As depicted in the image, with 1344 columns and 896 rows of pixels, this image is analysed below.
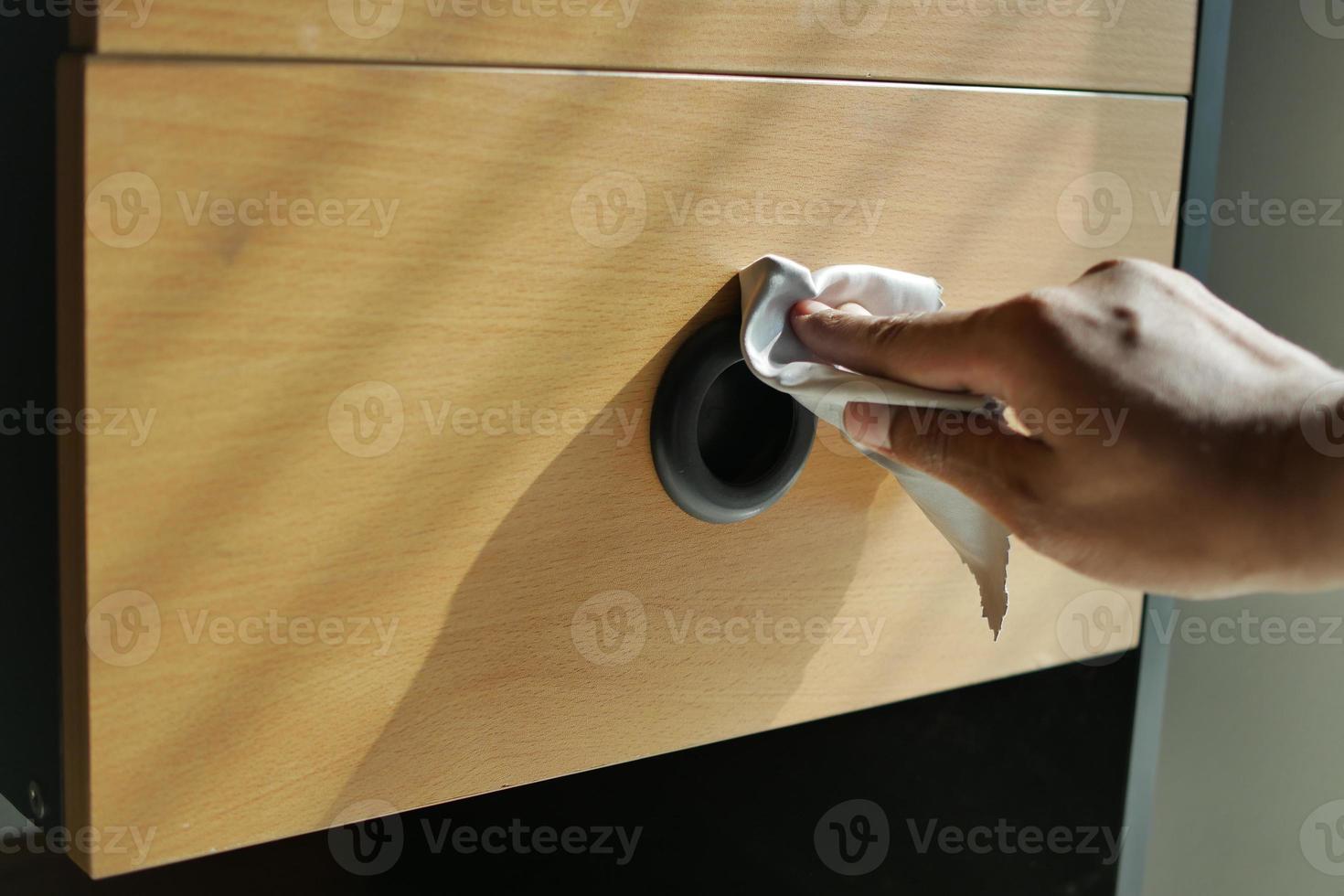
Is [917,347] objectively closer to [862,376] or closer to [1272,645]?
[862,376]

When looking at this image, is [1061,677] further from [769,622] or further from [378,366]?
[378,366]

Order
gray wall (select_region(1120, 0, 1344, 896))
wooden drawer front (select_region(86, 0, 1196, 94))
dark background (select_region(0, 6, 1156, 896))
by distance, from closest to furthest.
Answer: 1. wooden drawer front (select_region(86, 0, 1196, 94))
2. dark background (select_region(0, 6, 1156, 896))
3. gray wall (select_region(1120, 0, 1344, 896))

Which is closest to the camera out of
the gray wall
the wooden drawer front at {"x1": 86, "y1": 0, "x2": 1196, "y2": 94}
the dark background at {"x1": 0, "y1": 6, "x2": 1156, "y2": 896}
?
the wooden drawer front at {"x1": 86, "y1": 0, "x2": 1196, "y2": 94}

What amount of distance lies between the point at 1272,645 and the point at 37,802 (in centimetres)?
78

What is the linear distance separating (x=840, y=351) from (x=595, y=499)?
0.10m

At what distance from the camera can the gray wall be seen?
32.1 inches

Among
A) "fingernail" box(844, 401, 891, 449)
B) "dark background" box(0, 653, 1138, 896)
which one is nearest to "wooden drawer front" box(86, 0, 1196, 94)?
"fingernail" box(844, 401, 891, 449)

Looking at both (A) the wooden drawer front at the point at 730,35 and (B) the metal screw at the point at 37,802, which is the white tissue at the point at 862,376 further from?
(B) the metal screw at the point at 37,802

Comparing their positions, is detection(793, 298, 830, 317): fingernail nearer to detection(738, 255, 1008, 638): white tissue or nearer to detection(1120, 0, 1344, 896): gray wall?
detection(738, 255, 1008, 638): white tissue

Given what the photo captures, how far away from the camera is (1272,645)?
33.7 inches

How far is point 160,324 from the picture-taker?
318mm

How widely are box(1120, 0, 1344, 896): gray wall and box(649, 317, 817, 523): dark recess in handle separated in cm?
48

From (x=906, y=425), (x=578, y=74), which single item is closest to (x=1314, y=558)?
(x=906, y=425)

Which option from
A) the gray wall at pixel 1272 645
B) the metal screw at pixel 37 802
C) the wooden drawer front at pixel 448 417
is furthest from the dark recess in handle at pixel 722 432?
the gray wall at pixel 1272 645
